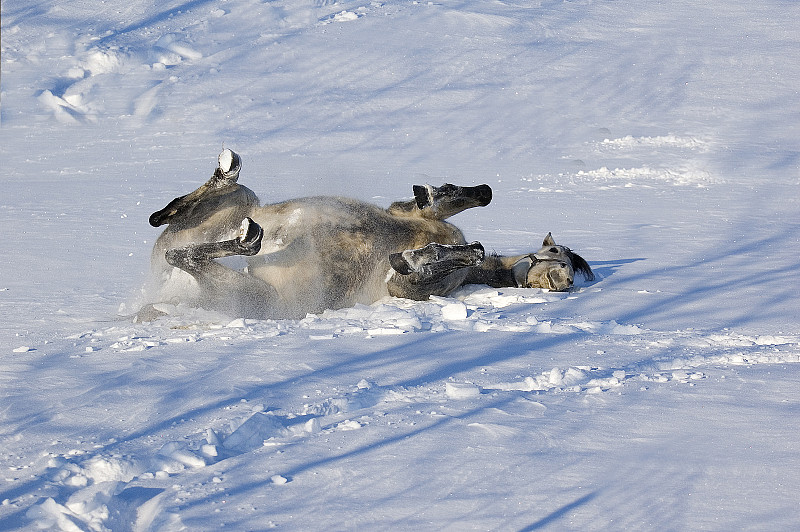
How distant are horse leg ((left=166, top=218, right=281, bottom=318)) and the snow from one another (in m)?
0.10

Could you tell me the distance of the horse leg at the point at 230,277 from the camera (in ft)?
14.4

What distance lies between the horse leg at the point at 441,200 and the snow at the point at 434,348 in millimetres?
376

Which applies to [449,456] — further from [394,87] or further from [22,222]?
[394,87]

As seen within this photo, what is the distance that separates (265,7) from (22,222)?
1250 centimetres

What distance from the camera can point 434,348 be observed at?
3.85m

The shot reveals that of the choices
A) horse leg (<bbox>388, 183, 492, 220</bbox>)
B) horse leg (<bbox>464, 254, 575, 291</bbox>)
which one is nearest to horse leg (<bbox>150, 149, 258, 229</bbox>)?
horse leg (<bbox>388, 183, 492, 220</bbox>)

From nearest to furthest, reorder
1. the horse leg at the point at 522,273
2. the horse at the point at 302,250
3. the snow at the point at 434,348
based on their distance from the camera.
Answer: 1. the snow at the point at 434,348
2. the horse at the point at 302,250
3. the horse leg at the point at 522,273

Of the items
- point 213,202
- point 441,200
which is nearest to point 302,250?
point 213,202

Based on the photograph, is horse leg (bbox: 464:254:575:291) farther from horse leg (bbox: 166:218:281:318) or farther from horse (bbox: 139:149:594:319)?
horse leg (bbox: 166:218:281:318)

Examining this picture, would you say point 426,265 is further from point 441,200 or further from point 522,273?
point 522,273

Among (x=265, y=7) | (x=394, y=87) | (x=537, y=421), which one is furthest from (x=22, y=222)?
(x=265, y=7)

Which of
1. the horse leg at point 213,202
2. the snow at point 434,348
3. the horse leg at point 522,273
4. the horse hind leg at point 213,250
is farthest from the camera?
the horse leg at point 522,273

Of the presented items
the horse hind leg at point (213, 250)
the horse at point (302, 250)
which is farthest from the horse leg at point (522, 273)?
the horse hind leg at point (213, 250)

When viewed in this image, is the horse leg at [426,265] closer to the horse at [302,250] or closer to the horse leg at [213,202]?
the horse at [302,250]
